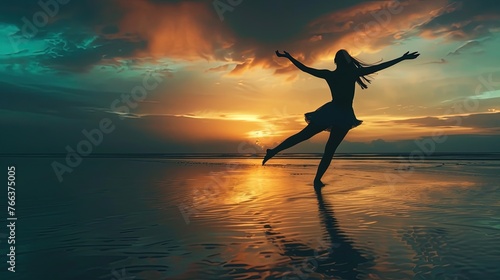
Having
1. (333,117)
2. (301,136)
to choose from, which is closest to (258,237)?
(301,136)

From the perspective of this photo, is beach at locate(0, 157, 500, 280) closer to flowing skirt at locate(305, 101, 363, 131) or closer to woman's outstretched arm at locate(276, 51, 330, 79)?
flowing skirt at locate(305, 101, 363, 131)

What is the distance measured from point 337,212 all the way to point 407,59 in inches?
187

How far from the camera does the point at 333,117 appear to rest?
11719mm

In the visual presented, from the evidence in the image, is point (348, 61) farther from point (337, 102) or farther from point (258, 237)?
point (258, 237)

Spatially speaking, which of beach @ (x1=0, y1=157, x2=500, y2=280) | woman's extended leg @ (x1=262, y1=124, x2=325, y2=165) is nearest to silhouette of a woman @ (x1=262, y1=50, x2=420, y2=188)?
woman's extended leg @ (x1=262, y1=124, x2=325, y2=165)

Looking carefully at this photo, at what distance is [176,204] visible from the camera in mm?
9109

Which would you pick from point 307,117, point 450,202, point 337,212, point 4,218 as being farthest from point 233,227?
point 307,117

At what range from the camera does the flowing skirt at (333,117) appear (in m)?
11.7

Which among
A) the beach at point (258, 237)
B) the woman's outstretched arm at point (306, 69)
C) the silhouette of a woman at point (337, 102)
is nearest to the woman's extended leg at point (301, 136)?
the silhouette of a woman at point (337, 102)

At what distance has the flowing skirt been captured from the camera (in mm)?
11672

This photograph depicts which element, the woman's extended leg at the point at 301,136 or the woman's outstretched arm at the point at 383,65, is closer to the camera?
the woman's outstretched arm at the point at 383,65

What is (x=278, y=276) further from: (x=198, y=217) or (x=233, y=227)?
(x=198, y=217)

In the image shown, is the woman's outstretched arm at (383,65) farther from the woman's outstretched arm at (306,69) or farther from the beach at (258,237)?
the beach at (258,237)

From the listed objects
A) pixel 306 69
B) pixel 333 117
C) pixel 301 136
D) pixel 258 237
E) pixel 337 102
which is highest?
pixel 306 69
